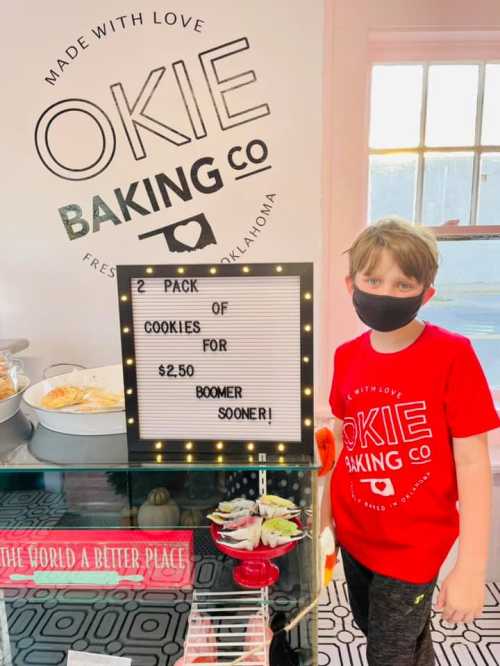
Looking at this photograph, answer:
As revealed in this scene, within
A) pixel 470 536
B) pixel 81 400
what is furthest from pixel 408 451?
pixel 81 400

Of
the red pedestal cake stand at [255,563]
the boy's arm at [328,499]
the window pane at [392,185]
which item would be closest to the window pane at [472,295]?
the window pane at [392,185]

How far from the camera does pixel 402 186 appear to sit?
6.86ft

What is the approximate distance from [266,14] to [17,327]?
138cm

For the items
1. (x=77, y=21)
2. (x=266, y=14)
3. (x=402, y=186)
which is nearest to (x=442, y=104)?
(x=402, y=186)

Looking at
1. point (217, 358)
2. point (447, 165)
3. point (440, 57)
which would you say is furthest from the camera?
point (447, 165)

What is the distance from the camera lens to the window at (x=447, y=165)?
2.01 metres

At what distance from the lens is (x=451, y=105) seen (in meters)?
2.03

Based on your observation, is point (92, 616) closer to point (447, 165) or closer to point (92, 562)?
point (92, 562)

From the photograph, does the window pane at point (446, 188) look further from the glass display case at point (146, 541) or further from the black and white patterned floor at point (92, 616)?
the black and white patterned floor at point (92, 616)

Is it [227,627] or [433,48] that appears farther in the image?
[433,48]

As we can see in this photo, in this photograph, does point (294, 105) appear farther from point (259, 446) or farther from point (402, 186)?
point (259, 446)

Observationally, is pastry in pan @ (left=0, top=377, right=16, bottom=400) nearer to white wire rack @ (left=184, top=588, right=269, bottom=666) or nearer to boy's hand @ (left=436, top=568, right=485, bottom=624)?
white wire rack @ (left=184, top=588, right=269, bottom=666)

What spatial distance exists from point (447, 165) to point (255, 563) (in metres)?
1.70

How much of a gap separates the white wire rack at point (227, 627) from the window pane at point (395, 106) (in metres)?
1.67
